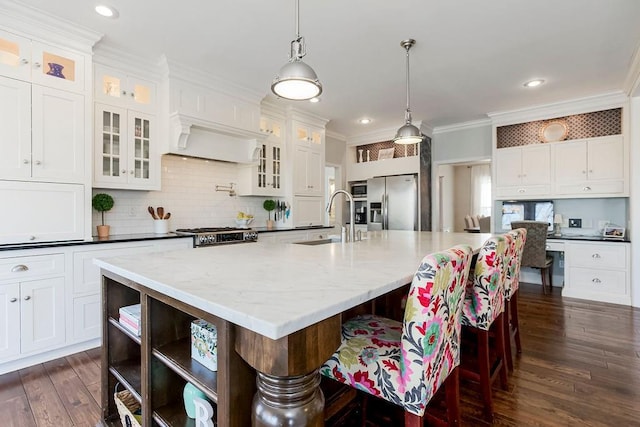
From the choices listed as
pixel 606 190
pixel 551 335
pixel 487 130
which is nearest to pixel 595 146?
pixel 606 190

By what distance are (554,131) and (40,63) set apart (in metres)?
5.80

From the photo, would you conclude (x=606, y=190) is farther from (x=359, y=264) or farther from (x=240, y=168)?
(x=240, y=168)

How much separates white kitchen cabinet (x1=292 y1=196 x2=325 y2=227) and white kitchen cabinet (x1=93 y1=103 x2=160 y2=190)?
6.50 feet

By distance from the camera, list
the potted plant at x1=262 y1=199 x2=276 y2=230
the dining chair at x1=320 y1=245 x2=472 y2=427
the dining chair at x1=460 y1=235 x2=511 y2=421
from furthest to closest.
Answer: the potted plant at x1=262 y1=199 x2=276 y2=230 → the dining chair at x1=460 y1=235 x2=511 y2=421 → the dining chair at x1=320 y1=245 x2=472 y2=427

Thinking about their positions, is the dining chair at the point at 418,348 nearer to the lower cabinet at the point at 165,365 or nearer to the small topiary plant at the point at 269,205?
the lower cabinet at the point at 165,365

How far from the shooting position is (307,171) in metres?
5.01

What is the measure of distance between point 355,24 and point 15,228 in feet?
9.64

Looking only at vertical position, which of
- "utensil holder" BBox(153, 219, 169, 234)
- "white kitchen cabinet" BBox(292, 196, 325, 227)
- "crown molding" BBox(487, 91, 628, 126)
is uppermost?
"crown molding" BBox(487, 91, 628, 126)

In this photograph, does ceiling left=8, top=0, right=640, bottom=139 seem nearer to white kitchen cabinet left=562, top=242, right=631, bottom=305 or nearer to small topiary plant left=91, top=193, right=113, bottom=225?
small topiary plant left=91, top=193, right=113, bottom=225

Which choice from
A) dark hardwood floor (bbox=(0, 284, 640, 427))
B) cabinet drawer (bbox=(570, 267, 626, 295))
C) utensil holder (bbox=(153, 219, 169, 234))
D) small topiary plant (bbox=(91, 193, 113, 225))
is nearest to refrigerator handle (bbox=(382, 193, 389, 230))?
cabinet drawer (bbox=(570, 267, 626, 295))

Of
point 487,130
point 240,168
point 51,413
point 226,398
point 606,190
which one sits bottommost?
point 51,413

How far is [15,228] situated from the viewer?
2.36 metres

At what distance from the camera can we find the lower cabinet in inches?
35.8

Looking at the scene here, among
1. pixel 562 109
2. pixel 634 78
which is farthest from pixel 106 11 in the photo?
pixel 562 109
